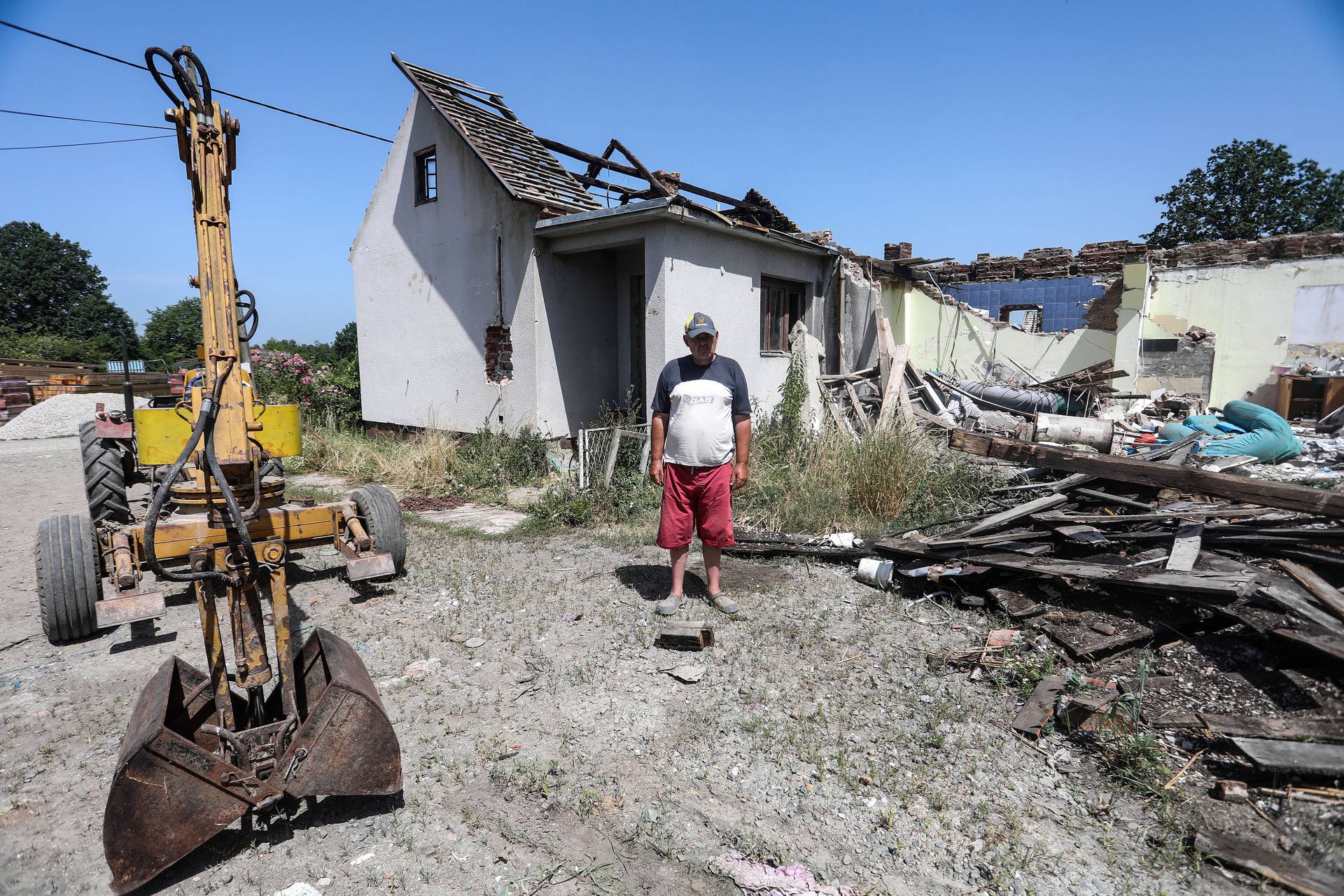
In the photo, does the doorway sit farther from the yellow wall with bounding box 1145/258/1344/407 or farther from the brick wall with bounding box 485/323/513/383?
the yellow wall with bounding box 1145/258/1344/407

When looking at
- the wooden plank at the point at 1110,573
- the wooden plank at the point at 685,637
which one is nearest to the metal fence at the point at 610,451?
the wooden plank at the point at 1110,573

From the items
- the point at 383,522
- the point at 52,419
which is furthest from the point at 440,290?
the point at 52,419

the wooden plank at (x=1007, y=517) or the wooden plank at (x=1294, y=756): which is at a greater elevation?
the wooden plank at (x=1007, y=517)

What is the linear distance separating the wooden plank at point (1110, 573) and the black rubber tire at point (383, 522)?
146 inches

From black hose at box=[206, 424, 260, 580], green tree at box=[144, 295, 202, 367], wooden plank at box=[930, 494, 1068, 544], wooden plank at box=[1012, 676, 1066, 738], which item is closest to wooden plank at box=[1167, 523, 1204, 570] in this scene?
wooden plank at box=[930, 494, 1068, 544]

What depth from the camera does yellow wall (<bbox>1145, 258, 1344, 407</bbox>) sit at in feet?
40.8

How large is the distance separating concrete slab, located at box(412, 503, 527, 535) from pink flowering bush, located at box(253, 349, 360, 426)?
5.19m

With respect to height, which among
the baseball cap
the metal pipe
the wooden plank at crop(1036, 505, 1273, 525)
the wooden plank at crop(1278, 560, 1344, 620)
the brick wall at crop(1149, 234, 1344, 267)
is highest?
the brick wall at crop(1149, 234, 1344, 267)

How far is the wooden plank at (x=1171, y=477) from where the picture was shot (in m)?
4.07

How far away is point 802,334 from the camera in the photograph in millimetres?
10141

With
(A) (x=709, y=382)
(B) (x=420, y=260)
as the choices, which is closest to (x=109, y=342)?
(B) (x=420, y=260)

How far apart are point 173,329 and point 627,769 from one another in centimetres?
4578

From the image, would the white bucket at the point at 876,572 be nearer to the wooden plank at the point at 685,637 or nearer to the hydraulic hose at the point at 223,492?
the wooden plank at the point at 685,637

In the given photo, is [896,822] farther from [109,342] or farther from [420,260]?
[109,342]
